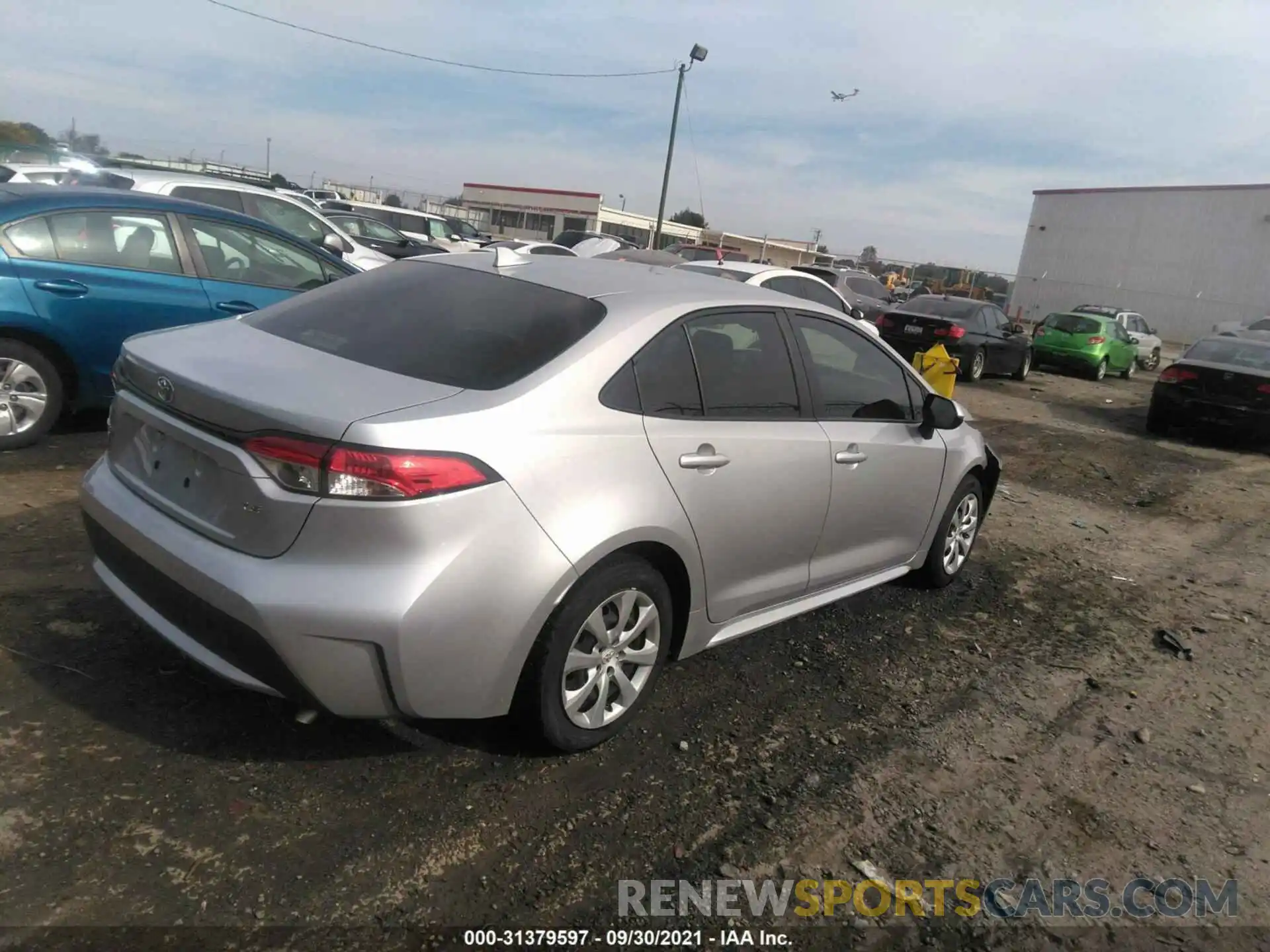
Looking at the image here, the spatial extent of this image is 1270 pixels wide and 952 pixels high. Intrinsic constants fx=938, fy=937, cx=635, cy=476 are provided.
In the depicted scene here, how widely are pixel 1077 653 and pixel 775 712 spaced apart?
2.01m

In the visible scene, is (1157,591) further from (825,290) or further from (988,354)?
(988,354)

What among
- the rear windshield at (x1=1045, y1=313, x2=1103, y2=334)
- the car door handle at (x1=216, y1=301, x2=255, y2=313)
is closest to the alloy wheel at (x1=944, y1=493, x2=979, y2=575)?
the car door handle at (x1=216, y1=301, x2=255, y2=313)

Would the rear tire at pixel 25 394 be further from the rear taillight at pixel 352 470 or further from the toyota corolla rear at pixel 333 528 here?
the rear taillight at pixel 352 470

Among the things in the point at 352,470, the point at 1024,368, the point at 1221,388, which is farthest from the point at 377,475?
the point at 1024,368

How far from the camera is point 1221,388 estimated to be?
1163 centimetres

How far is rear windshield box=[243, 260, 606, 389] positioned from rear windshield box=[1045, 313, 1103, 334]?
19.5m

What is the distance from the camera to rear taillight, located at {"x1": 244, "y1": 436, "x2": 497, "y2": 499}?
2578 mm

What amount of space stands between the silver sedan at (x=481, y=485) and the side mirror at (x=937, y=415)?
0.65m

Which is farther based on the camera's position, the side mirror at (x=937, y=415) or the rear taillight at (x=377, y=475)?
the side mirror at (x=937, y=415)

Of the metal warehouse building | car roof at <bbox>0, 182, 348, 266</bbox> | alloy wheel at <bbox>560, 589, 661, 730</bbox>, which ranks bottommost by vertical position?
alloy wheel at <bbox>560, 589, 661, 730</bbox>

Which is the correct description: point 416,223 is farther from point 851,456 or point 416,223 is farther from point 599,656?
point 599,656

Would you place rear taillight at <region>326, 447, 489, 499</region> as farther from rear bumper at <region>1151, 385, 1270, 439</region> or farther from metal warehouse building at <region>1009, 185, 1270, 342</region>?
metal warehouse building at <region>1009, 185, 1270, 342</region>

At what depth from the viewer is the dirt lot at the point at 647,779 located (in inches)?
102

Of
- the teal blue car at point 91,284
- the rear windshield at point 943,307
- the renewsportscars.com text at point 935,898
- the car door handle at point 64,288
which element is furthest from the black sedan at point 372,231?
the renewsportscars.com text at point 935,898
